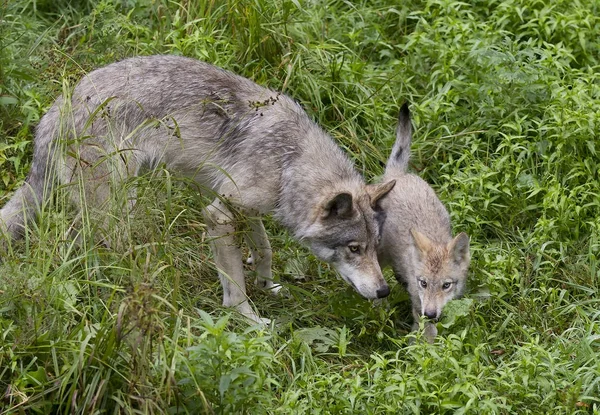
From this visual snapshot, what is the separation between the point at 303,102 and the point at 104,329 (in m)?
3.59

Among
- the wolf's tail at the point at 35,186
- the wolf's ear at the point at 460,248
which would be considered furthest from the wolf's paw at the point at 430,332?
the wolf's tail at the point at 35,186

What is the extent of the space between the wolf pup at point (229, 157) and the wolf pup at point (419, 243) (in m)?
0.28

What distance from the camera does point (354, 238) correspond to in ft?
22.1

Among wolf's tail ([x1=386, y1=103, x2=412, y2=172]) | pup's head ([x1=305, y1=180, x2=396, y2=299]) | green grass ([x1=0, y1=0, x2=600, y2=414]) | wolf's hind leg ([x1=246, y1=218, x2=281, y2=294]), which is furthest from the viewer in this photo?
wolf's tail ([x1=386, y1=103, x2=412, y2=172])

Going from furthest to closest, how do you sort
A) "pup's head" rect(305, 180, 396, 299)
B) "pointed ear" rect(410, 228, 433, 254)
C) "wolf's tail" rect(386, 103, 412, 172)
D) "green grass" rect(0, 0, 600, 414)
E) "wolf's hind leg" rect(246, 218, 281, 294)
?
1. "wolf's tail" rect(386, 103, 412, 172)
2. "wolf's hind leg" rect(246, 218, 281, 294)
3. "pointed ear" rect(410, 228, 433, 254)
4. "pup's head" rect(305, 180, 396, 299)
5. "green grass" rect(0, 0, 600, 414)

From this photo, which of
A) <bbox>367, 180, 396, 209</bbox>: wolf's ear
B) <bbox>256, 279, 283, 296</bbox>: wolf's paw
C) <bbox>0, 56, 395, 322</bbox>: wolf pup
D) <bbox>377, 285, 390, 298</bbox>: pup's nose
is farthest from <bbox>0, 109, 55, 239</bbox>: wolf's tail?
<bbox>377, 285, 390, 298</bbox>: pup's nose

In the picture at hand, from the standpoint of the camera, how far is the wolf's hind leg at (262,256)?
23.9 ft

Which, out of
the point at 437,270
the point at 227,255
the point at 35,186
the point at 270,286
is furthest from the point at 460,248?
the point at 35,186

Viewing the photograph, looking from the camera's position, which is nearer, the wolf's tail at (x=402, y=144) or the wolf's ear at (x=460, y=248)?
the wolf's ear at (x=460, y=248)

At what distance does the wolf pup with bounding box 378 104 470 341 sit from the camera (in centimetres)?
677

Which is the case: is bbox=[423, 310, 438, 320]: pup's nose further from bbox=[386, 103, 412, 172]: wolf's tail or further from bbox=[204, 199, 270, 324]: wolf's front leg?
bbox=[386, 103, 412, 172]: wolf's tail

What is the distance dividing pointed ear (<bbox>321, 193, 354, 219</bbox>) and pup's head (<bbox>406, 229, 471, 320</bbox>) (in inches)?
20.1

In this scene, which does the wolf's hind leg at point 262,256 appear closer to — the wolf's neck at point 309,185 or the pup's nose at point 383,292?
the wolf's neck at point 309,185

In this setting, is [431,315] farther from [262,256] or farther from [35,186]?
[35,186]
